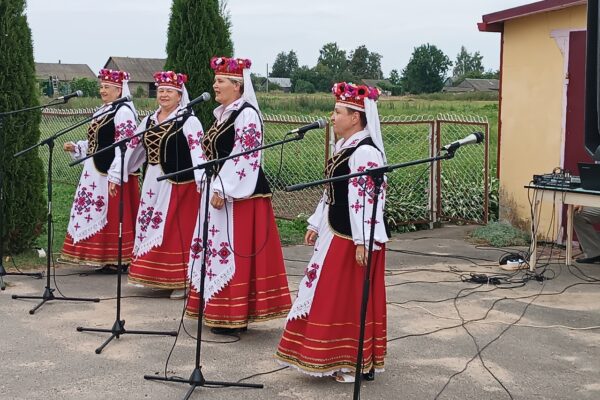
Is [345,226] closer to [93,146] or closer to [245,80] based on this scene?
[245,80]

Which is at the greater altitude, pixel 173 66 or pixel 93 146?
pixel 173 66

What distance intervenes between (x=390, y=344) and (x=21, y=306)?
3134 mm

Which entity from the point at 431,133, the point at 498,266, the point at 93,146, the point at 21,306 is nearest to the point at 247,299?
the point at 21,306

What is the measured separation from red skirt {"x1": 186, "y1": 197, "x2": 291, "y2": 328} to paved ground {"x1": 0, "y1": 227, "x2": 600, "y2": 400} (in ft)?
0.59

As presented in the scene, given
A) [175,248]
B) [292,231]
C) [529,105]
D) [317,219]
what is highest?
[529,105]

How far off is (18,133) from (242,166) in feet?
12.6

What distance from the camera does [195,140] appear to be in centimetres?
617

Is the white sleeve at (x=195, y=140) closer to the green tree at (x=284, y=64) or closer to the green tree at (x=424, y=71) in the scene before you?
the green tree at (x=424, y=71)

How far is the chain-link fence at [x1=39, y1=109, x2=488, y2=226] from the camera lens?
34.9ft

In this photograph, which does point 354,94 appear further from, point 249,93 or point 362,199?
point 249,93

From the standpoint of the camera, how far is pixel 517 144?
10.0 meters

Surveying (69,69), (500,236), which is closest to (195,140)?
(500,236)

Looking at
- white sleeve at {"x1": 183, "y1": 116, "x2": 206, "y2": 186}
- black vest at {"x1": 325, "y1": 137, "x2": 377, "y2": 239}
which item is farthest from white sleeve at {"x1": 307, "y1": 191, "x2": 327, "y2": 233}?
white sleeve at {"x1": 183, "y1": 116, "x2": 206, "y2": 186}

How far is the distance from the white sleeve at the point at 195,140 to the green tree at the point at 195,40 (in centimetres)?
302
